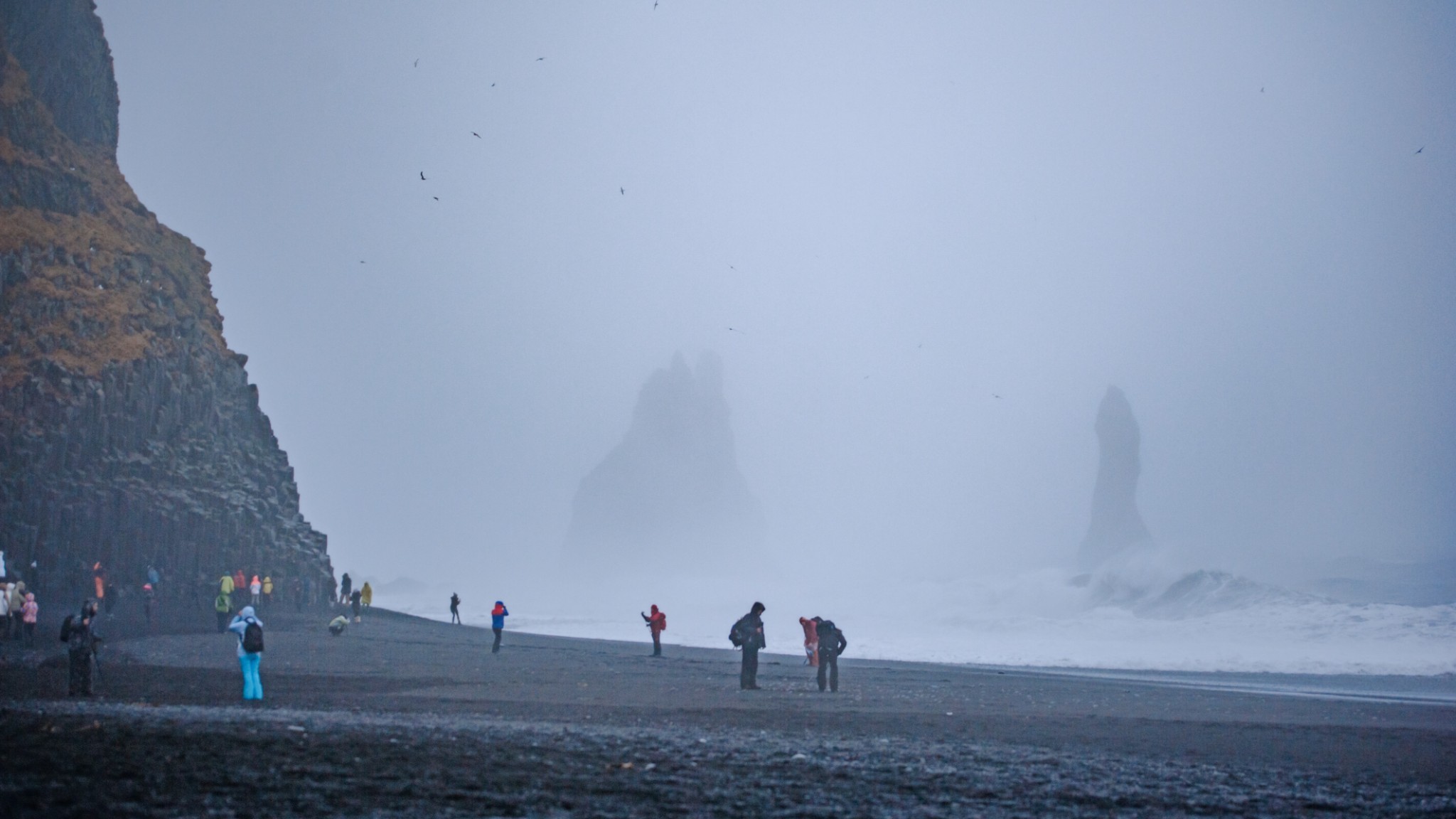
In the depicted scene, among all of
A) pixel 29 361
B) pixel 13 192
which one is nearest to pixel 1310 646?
pixel 29 361

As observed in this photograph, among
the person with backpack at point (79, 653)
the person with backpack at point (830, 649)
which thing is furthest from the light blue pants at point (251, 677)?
the person with backpack at point (830, 649)

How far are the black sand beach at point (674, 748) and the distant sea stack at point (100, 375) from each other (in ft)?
104

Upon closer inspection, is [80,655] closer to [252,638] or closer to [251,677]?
[251,677]

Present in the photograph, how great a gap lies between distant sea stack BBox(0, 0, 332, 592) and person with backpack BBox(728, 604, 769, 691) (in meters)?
40.1

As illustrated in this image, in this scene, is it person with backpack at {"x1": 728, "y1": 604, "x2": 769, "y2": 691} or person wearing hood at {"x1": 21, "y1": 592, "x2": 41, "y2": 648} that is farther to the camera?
person wearing hood at {"x1": 21, "y1": 592, "x2": 41, "y2": 648}

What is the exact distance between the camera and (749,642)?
2597cm

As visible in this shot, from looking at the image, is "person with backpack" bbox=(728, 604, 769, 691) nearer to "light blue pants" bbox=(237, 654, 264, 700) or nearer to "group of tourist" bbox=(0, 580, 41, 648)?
"light blue pants" bbox=(237, 654, 264, 700)

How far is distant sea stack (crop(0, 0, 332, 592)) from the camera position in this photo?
5403 cm

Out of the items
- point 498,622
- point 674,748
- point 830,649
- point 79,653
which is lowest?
point 674,748

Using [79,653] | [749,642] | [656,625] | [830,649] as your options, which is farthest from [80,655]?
[656,625]

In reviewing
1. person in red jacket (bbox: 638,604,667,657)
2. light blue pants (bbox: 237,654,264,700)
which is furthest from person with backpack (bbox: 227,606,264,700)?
person in red jacket (bbox: 638,604,667,657)

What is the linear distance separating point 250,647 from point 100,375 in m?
47.2

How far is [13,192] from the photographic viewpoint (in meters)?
59.1

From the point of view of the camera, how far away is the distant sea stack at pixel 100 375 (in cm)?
5403
